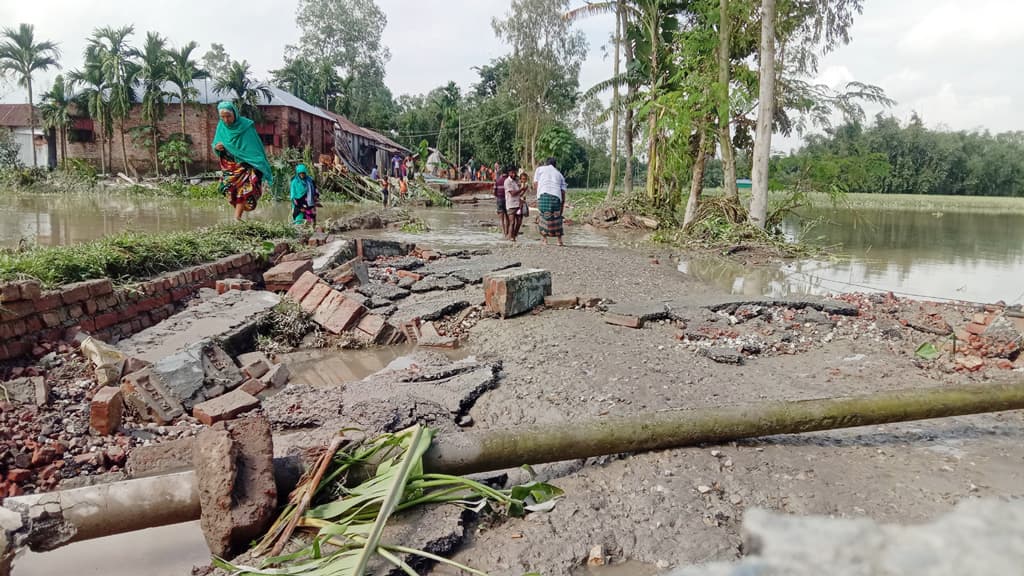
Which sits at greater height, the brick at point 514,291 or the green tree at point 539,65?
the green tree at point 539,65

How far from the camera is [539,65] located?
36.6 metres

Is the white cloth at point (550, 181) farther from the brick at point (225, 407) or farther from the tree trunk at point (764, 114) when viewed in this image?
the brick at point (225, 407)

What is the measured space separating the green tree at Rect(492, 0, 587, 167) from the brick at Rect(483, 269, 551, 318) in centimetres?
3103

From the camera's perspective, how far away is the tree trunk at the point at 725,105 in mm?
11477

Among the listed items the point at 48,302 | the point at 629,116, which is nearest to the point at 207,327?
the point at 48,302

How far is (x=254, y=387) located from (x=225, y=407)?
0.49 metres

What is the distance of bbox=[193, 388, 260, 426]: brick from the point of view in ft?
10.6

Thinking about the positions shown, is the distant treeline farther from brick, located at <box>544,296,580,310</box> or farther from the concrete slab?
the concrete slab

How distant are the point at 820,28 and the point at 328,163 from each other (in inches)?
659

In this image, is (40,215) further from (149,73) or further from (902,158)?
(902,158)

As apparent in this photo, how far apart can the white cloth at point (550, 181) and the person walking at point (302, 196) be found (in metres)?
3.77

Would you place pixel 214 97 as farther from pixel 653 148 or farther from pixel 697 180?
pixel 697 180

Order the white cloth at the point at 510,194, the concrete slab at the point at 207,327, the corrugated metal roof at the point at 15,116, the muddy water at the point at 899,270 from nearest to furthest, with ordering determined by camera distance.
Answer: the concrete slab at the point at 207,327 < the muddy water at the point at 899,270 < the white cloth at the point at 510,194 < the corrugated metal roof at the point at 15,116

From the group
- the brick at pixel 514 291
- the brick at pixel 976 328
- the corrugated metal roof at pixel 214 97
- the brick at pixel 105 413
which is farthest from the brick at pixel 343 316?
the corrugated metal roof at pixel 214 97
